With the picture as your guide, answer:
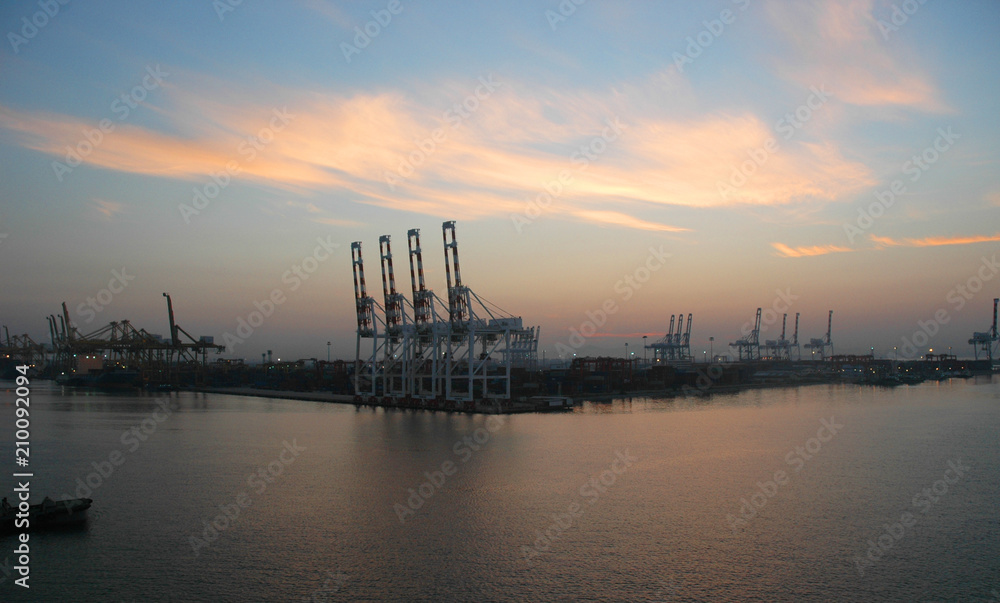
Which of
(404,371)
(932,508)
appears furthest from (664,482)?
(404,371)

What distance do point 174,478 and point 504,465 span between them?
8.72m

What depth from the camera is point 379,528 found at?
43.1 ft

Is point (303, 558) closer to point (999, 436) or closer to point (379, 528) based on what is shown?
point (379, 528)
